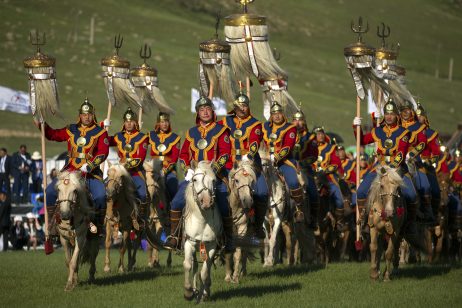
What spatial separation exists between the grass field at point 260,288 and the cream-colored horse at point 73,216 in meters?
0.49

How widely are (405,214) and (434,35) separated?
118979 millimetres

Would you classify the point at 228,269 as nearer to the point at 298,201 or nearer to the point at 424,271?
the point at 298,201

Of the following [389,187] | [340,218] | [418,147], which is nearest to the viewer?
[389,187]

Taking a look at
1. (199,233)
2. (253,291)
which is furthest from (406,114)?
(199,233)

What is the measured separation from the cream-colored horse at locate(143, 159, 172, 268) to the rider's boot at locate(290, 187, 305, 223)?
2.84 m

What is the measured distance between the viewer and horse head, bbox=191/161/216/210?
15.8 meters

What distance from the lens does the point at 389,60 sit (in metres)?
25.6

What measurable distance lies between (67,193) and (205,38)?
84.5 metres

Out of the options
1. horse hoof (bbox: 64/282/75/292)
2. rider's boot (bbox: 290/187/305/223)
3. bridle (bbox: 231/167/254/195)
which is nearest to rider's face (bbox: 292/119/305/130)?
rider's boot (bbox: 290/187/305/223)

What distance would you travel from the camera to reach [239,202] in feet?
61.7

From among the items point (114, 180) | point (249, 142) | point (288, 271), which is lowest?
point (288, 271)

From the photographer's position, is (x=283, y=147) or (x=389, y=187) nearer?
(x=389, y=187)

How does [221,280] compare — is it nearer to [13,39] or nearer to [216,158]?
[216,158]

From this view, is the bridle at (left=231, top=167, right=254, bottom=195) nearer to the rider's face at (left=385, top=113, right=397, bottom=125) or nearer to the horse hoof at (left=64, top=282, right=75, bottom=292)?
the horse hoof at (left=64, top=282, right=75, bottom=292)
